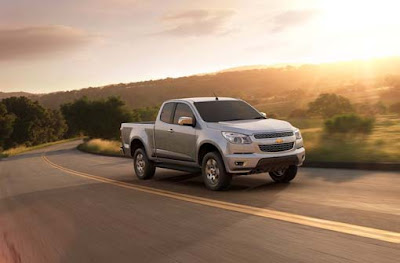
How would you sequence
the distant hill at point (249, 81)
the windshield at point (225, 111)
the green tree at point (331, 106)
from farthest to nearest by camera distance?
the distant hill at point (249, 81) → the green tree at point (331, 106) → the windshield at point (225, 111)

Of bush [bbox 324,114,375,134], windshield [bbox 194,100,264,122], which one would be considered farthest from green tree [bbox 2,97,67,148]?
windshield [bbox 194,100,264,122]

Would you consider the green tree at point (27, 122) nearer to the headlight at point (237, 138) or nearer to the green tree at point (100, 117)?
the green tree at point (100, 117)

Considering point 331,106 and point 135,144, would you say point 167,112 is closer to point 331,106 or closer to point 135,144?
point 135,144

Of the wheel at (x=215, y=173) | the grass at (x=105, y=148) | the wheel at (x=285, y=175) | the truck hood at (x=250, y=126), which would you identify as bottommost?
the grass at (x=105, y=148)

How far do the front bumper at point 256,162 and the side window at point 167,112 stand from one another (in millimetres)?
2784

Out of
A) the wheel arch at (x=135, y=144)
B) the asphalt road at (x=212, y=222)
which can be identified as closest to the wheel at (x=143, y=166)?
the wheel arch at (x=135, y=144)

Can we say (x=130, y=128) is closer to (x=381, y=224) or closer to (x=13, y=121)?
(x=381, y=224)

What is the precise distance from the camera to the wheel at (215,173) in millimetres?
9617

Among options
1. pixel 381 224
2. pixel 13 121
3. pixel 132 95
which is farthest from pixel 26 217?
pixel 132 95

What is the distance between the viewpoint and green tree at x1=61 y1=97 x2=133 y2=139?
2709 inches

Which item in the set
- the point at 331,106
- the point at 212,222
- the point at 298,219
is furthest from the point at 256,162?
the point at 331,106

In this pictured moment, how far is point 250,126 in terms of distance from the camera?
31.9ft

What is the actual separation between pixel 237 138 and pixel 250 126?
0.43 m

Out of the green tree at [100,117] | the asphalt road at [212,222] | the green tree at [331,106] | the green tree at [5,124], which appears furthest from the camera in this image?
the green tree at [5,124]
